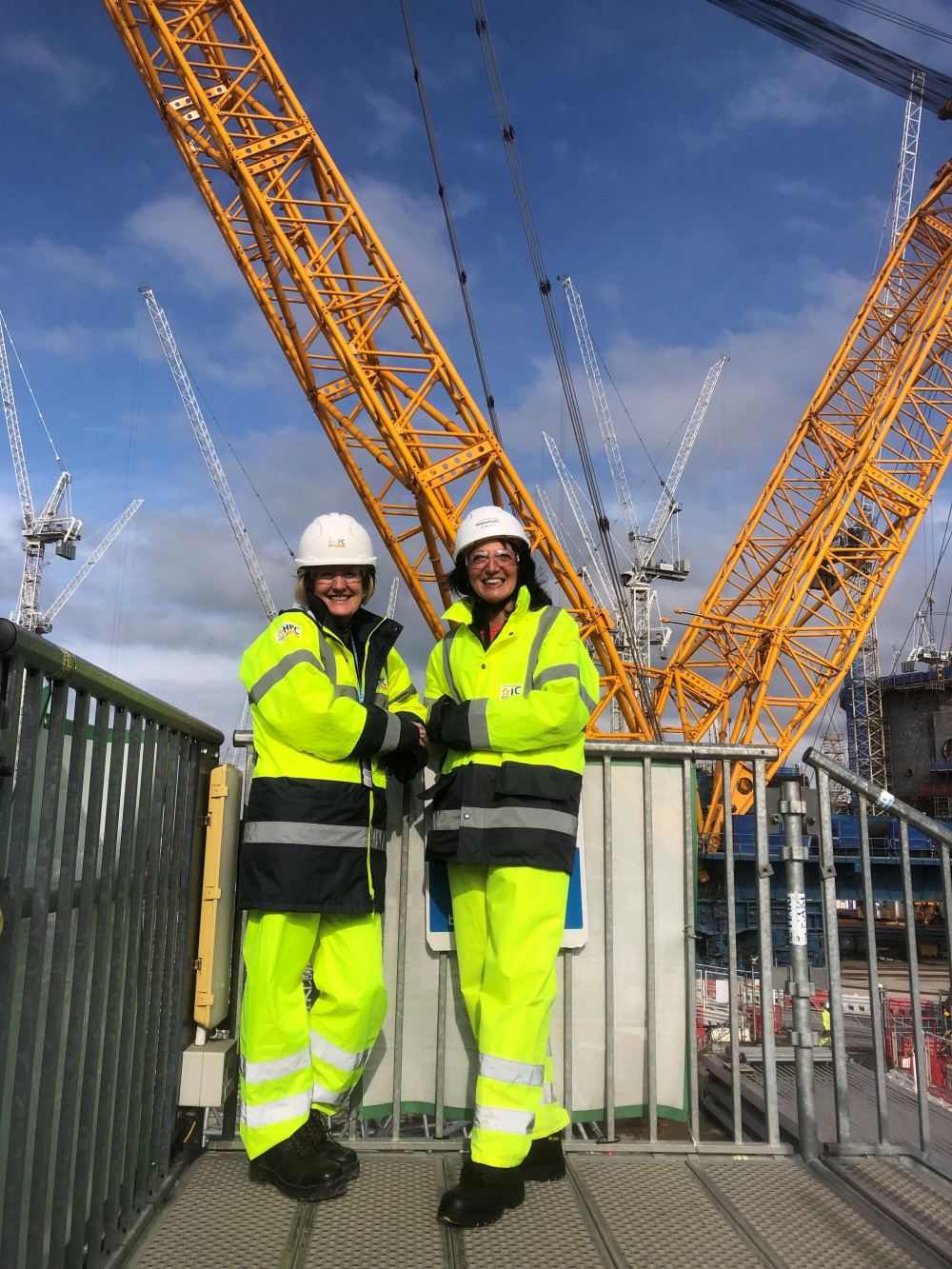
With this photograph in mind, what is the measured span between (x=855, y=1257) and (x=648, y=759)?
65.7 inches

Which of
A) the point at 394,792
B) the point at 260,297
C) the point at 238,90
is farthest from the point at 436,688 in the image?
the point at 238,90

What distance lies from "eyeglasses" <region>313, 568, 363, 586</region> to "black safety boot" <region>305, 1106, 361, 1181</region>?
6.09 feet

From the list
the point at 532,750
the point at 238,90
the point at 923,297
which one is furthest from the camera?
the point at 923,297

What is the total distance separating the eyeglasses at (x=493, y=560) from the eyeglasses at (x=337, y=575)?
454mm

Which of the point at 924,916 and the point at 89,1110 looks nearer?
the point at 89,1110

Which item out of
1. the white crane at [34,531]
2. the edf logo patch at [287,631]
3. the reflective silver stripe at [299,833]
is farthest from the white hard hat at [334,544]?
the white crane at [34,531]

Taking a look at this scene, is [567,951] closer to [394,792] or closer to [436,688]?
[394,792]

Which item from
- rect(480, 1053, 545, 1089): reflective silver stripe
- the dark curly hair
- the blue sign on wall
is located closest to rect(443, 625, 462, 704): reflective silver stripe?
the dark curly hair

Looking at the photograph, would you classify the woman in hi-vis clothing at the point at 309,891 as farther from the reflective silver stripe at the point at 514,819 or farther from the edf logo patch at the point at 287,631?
the reflective silver stripe at the point at 514,819

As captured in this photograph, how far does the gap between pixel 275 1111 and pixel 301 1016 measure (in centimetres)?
29

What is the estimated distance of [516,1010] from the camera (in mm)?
2645

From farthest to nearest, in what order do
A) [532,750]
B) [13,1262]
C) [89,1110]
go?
[532,750] → [89,1110] → [13,1262]

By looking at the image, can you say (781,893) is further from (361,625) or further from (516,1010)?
(361,625)

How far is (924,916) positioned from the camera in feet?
81.3
